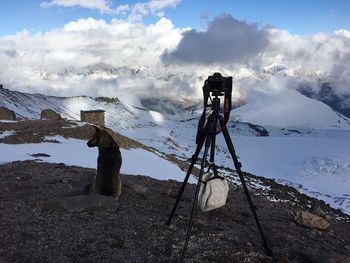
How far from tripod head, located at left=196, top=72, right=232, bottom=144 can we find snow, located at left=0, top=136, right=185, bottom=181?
1587 cm

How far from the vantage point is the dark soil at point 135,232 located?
805 centimetres

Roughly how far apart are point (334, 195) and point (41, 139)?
47.7m

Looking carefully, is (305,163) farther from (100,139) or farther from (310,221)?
(100,139)

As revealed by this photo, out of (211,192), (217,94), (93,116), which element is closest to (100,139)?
(211,192)

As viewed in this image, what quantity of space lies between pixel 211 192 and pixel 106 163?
10.6 ft

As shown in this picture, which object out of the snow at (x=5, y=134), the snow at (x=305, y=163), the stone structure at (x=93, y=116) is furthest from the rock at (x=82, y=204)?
the snow at (x=305, y=163)

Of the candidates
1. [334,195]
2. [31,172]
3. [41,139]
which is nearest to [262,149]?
[334,195]

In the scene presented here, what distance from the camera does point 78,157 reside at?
27016mm

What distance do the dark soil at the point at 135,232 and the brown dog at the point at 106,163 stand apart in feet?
1.57

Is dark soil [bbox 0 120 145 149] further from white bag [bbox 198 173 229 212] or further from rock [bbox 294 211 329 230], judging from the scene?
white bag [bbox 198 173 229 212]

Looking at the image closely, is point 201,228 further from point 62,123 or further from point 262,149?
point 262,149

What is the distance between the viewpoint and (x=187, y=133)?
7835 inches

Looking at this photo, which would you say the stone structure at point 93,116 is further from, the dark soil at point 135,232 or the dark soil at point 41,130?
the dark soil at point 135,232

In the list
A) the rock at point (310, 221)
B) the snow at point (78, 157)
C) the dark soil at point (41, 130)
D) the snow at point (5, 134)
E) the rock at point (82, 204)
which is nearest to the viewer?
the rock at point (82, 204)
